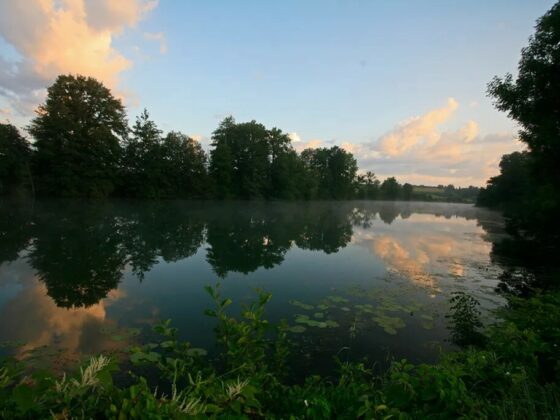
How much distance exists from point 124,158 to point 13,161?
1434cm

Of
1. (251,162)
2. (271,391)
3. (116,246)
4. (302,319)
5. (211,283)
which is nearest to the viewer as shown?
(271,391)

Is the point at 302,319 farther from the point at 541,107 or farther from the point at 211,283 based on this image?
the point at 541,107

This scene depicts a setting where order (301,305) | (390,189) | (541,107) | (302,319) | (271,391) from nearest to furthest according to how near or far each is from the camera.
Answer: (271,391) < (302,319) < (301,305) < (541,107) < (390,189)

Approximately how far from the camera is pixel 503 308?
8.55m

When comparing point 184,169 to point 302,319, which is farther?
point 184,169

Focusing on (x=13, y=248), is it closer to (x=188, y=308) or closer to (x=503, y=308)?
(x=188, y=308)

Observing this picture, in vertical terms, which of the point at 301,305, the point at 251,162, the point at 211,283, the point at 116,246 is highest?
the point at 251,162

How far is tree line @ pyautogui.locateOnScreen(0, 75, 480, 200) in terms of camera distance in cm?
4131

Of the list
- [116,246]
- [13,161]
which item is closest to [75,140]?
[13,161]

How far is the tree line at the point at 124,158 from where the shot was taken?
136 feet

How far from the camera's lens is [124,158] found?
50.6m

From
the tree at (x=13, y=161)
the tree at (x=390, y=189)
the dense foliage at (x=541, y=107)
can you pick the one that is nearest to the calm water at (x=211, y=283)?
the dense foliage at (x=541, y=107)

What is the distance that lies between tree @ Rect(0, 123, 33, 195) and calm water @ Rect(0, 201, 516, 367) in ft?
98.8

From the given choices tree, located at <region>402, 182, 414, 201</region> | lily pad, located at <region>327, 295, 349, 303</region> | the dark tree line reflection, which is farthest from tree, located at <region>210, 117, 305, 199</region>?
tree, located at <region>402, 182, 414, 201</region>
